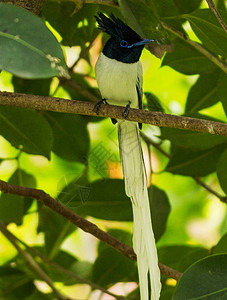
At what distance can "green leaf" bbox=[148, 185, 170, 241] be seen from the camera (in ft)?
6.12

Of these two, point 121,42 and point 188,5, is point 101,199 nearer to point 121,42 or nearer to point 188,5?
point 121,42

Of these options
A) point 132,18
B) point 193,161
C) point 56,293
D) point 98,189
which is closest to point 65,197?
point 98,189

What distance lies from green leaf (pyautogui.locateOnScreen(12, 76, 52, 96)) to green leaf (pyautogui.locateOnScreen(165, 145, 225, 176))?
62 cm

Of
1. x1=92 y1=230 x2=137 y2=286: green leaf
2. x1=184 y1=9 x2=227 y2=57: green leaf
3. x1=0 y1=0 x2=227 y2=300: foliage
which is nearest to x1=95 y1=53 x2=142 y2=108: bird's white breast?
x1=0 y1=0 x2=227 y2=300: foliage

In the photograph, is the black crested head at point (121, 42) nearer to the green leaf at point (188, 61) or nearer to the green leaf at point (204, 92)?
the green leaf at point (188, 61)

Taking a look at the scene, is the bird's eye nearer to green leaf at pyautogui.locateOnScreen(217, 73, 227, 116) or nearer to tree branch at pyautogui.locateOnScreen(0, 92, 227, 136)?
green leaf at pyautogui.locateOnScreen(217, 73, 227, 116)

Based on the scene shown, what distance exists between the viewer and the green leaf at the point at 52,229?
6.75 ft

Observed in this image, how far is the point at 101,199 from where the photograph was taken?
6.35 ft

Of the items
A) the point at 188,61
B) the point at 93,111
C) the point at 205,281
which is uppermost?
the point at 188,61

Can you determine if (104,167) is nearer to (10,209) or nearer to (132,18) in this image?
(10,209)

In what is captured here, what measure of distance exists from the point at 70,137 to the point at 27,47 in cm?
111

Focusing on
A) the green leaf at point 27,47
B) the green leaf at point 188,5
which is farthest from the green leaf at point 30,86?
the green leaf at point 27,47

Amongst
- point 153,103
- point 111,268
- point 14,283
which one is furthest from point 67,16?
point 14,283

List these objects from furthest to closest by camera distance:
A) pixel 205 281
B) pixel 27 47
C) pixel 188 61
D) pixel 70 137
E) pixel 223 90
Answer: pixel 70 137 < pixel 188 61 < pixel 223 90 < pixel 205 281 < pixel 27 47
